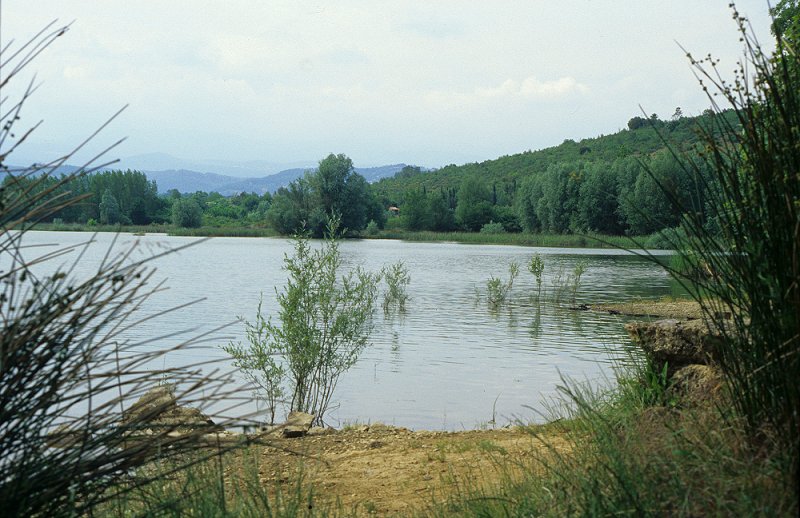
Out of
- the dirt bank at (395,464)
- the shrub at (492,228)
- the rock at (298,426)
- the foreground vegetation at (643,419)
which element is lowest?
the rock at (298,426)

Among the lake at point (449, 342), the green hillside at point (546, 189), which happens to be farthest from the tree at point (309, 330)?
the green hillside at point (546, 189)

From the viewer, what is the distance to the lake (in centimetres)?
1056

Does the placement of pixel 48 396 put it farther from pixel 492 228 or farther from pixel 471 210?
pixel 471 210

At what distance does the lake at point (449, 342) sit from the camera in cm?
1056

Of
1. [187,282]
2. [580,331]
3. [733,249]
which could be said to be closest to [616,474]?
[733,249]

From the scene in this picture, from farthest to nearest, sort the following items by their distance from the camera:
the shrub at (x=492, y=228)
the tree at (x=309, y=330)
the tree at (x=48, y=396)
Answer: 1. the shrub at (x=492, y=228)
2. the tree at (x=309, y=330)
3. the tree at (x=48, y=396)

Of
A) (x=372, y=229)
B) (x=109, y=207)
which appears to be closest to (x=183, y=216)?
(x=109, y=207)

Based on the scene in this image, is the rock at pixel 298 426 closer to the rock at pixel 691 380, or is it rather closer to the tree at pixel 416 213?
the rock at pixel 691 380

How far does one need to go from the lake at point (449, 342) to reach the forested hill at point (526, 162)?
2546 inches

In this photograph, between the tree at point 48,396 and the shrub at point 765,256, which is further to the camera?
the shrub at point 765,256

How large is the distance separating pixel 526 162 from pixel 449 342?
112 m

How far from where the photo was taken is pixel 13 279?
2646 millimetres

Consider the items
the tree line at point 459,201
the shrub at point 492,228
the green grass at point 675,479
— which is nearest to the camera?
the green grass at point 675,479

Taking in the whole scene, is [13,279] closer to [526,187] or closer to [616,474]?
[616,474]
